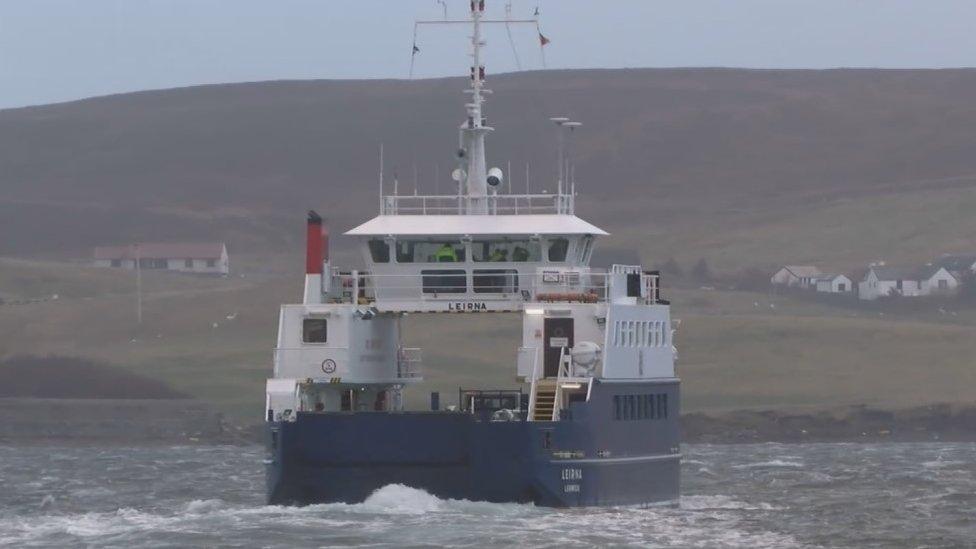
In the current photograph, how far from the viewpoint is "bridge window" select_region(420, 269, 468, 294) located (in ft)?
151

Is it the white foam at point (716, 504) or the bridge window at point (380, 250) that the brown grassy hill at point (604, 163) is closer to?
the white foam at point (716, 504)

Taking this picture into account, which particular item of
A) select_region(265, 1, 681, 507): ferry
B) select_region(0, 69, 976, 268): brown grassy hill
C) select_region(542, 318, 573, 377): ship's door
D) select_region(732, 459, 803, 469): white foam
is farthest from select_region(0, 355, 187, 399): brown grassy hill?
select_region(0, 69, 976, 268): brown grassy hill

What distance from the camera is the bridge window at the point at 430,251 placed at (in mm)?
46312

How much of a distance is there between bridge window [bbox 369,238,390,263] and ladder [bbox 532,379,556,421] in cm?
420

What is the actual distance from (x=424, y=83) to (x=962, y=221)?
69957 mm

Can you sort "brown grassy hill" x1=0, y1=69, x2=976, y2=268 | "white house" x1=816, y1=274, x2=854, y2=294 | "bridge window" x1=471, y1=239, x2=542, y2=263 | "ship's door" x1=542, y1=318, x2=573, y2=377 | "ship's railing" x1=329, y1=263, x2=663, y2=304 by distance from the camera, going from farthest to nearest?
"brown grassy hill" x1=0, y1=69, x2=976, y2=268 → "white house" x1=816, y1=274, x2=854, y2=294 → "bridge window" x1=471, y1=239, x2=542, y2=263 → "ship's railing" x1=329, y1=263, x2=663, y2=304 → "ship's door" x1=542, y1=318, x2=573, y2=377

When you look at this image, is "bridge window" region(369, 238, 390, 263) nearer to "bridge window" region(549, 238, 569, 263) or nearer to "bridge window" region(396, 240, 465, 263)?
"bridge window" region(396, 240, 465, 263)

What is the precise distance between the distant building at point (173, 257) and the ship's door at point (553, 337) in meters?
87.2

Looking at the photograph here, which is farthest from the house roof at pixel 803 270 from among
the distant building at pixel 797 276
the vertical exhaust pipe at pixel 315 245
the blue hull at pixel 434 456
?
the blue hull at pixel 434 456

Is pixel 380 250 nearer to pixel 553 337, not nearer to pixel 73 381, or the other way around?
pixel 553 337

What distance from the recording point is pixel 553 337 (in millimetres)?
44969

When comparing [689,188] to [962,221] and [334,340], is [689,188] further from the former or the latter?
[334,340]

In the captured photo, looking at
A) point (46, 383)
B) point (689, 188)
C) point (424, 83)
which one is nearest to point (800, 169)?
point (689, 188)

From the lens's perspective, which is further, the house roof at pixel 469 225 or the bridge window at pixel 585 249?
the bridge window at pixel 585 249
